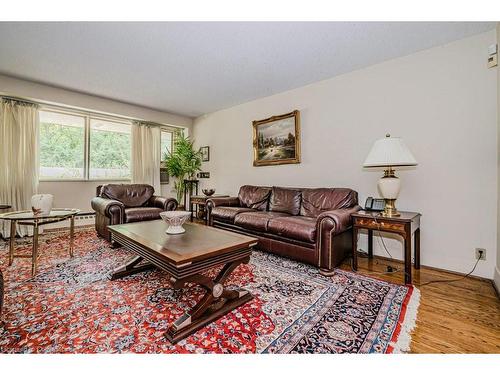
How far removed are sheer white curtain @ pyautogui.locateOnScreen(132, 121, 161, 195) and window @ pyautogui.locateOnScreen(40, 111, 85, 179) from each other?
2.95 ft

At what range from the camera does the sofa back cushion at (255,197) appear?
3.67 metres

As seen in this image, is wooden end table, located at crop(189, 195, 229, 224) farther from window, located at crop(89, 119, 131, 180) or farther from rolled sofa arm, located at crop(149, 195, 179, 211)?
window, located at crop(89, 119, 131, 180)

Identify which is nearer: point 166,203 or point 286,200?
point 286,200

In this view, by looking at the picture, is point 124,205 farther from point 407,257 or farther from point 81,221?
point 407,257

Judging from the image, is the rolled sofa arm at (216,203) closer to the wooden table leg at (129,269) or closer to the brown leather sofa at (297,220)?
the brown leather sofa at (297,220)

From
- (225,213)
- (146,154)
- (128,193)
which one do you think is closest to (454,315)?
(225,213)

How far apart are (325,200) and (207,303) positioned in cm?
204

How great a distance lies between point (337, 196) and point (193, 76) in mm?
2641

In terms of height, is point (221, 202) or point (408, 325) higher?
point (221, 202)

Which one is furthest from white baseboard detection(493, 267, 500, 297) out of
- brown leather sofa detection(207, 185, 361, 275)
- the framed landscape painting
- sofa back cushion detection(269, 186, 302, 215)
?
the framed landscape painting

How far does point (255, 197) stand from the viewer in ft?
12.4
